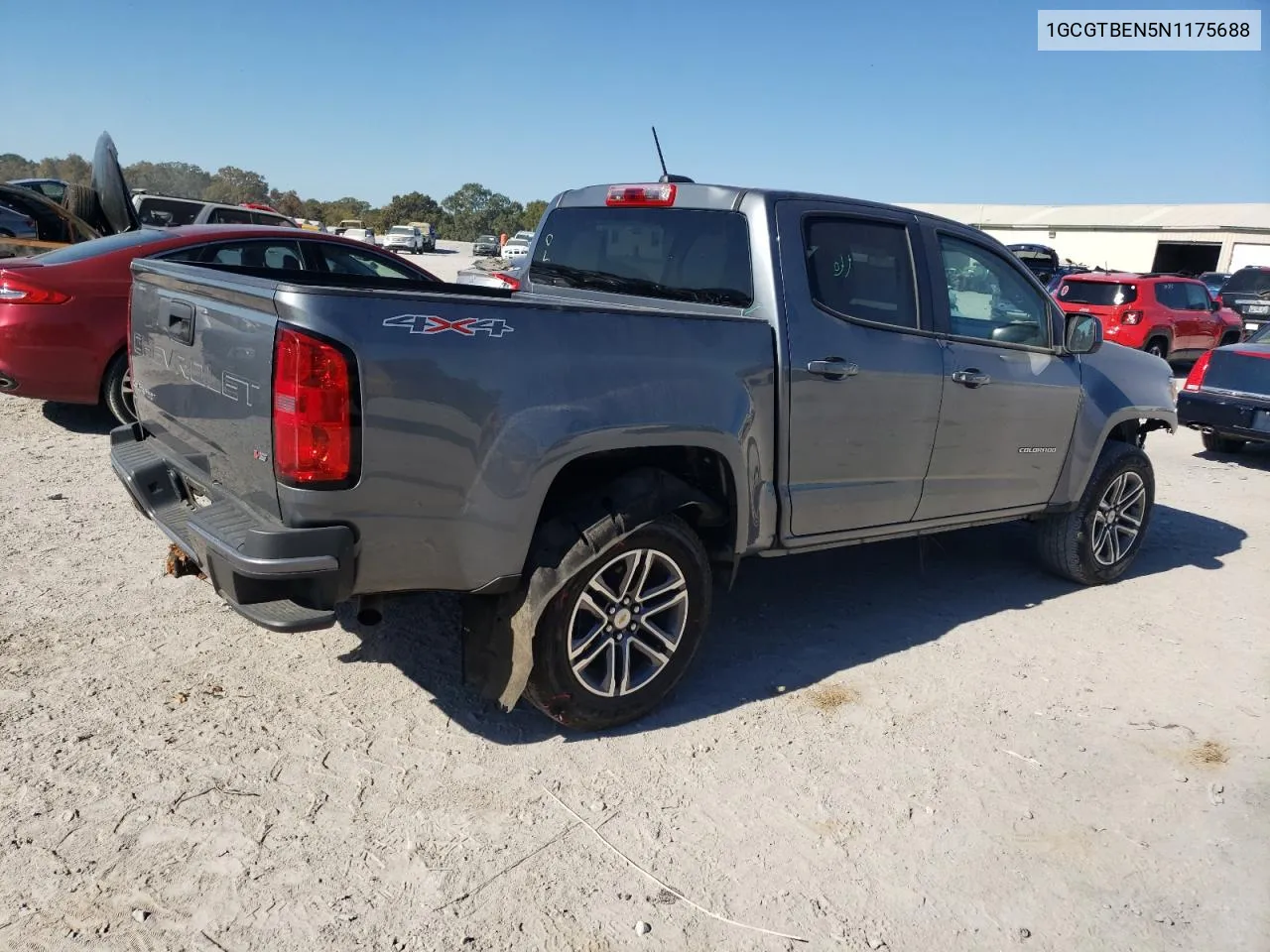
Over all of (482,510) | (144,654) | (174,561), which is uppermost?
(482,510)

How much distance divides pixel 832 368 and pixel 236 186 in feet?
244

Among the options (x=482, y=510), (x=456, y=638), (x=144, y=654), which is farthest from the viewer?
(x=456, y=638)

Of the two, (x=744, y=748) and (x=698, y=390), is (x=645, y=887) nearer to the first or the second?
(x=744, y=748)

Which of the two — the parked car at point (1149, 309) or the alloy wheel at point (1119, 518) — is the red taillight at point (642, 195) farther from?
the parked car at point (1149, 309)

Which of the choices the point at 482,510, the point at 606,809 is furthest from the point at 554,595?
the point at 606,809

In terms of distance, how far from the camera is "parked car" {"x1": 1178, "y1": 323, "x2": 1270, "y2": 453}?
8867 mm

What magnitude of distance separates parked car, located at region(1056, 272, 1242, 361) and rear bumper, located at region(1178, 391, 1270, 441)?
17.4 feet

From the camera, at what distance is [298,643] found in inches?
163

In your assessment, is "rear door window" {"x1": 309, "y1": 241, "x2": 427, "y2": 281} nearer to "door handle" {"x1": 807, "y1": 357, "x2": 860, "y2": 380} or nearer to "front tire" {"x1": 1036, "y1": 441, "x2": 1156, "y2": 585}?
"door handle" {"x1": 807, "y1": 357, "x2": 860, "y2": 380}

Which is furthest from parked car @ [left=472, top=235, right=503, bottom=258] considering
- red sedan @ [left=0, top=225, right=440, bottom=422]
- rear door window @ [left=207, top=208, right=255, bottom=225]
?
red sedan @ [left=0, top=225, right=440, bottom=422]

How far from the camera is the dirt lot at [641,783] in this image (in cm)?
266

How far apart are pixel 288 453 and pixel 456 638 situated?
1.66m

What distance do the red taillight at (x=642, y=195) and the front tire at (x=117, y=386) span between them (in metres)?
4.22

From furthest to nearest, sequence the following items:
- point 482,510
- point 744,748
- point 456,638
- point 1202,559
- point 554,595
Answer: point 1202,559 < point 456,638 < point 744,748 < point 554,595 < point 482,510
